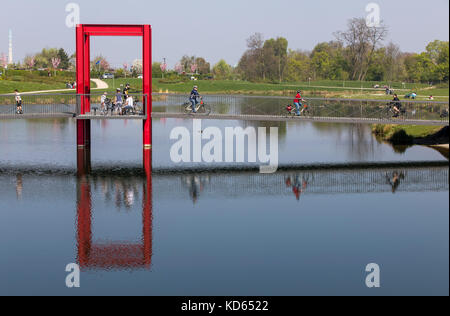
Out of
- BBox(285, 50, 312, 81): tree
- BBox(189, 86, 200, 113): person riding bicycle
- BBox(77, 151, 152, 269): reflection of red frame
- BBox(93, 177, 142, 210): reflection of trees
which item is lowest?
BBox(77, 151, 152, 269): reflection of red frame

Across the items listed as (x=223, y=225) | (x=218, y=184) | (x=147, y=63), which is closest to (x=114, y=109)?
(x=147, y=63)

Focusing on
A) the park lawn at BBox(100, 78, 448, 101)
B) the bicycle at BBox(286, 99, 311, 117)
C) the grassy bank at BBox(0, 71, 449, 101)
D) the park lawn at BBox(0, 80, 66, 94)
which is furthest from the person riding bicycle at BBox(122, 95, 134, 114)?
the park lawn at BBox(100, 78, 448, 101)

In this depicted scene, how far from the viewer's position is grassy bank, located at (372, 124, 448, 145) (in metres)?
46.7

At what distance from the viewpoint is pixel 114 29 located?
130 feet

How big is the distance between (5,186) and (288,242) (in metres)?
15.0

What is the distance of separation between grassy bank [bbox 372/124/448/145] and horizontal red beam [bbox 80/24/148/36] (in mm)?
20842

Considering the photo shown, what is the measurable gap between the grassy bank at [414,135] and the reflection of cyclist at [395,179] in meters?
13.7

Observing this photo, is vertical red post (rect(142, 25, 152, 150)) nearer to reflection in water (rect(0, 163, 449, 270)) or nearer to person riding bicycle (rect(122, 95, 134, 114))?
person riding bicycle (rect(122, 95, 134, 114))

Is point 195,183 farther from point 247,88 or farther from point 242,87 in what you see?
point 242,87

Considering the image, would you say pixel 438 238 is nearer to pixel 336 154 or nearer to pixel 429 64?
pixel 336 154

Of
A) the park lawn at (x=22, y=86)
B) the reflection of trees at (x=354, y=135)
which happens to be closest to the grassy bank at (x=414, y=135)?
the reflection of trees at (x=354, y=135)

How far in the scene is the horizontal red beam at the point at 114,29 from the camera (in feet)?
130

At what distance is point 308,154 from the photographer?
41469 millimetres
